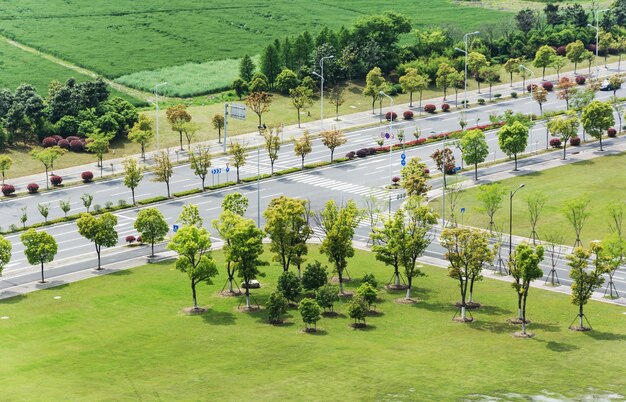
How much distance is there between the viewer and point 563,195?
161 metres

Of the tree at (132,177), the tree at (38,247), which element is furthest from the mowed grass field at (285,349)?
the tree at (132,177)

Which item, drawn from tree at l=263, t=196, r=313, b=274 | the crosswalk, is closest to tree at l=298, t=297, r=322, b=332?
tree at l=263, t=196, r=313, b=274

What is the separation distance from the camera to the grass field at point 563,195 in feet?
481

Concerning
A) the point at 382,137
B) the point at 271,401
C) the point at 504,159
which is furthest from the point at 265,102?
the point at 271,401

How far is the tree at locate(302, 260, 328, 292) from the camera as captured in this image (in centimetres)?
12300

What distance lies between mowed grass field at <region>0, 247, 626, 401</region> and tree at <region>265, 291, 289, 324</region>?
62.4 inches

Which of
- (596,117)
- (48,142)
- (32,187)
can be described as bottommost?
(32,187)

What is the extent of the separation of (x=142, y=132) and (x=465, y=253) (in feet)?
253

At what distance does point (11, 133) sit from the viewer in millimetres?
182375

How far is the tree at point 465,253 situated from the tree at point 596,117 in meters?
69.1

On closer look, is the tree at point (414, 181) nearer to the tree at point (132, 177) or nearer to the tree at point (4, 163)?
the tree at point (132, 177)

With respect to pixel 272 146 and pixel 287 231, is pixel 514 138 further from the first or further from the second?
pixel 287 231

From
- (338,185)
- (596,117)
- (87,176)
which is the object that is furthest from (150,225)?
(596,117)

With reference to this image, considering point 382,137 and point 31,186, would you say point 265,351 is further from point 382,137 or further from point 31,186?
point 382,137
